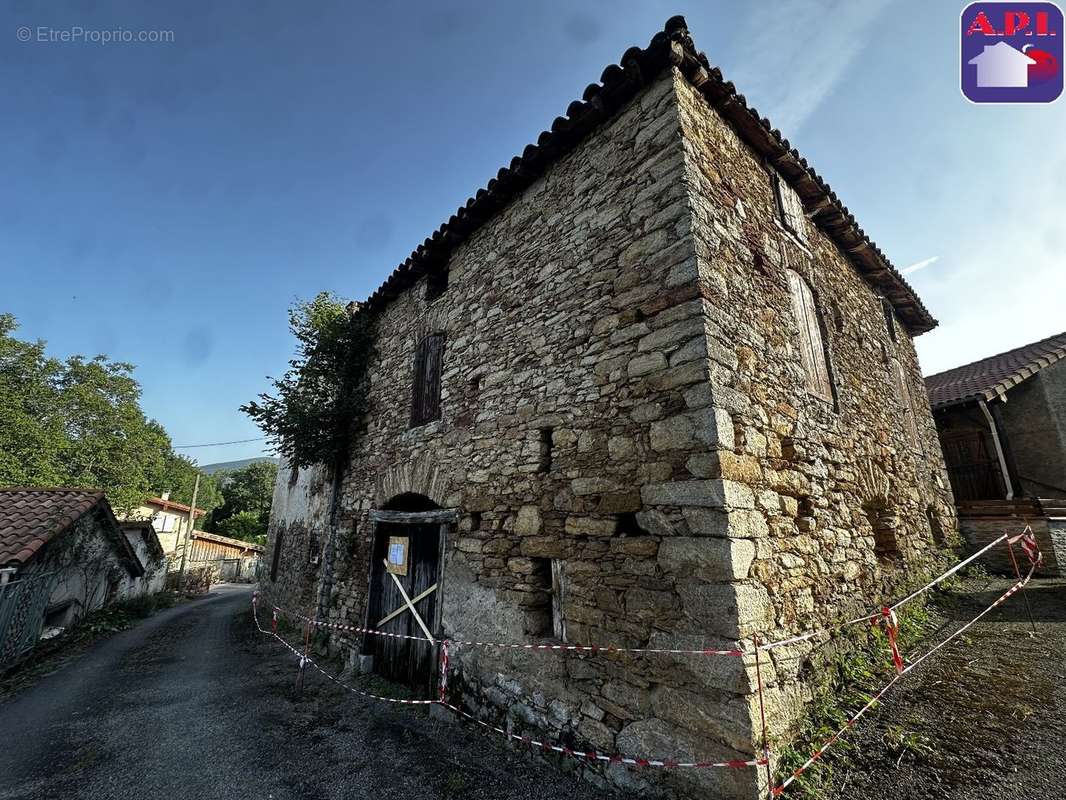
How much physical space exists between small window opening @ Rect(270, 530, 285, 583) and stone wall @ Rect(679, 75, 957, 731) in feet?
36.6

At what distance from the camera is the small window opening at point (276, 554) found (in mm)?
10906

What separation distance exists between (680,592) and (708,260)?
8.67 ft

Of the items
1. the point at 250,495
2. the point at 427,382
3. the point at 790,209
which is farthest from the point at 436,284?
the point at 250,495

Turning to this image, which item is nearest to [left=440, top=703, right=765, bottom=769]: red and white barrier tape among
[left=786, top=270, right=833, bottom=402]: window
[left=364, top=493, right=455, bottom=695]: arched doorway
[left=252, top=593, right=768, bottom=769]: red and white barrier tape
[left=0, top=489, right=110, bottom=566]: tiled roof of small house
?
[left=252, top=593, right=768, bottom=769]: red and white barrier tape

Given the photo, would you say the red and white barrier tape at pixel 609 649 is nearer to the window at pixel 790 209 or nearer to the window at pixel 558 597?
the window at pixel 558 597

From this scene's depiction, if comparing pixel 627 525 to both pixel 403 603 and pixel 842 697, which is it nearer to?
pixel 842 697

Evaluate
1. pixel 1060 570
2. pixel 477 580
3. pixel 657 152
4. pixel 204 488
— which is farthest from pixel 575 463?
pixel 204 488

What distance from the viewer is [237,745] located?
412 centimetres

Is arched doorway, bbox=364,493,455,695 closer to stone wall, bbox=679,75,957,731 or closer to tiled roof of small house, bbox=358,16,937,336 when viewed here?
stone wall, bbox=679,75,957,731

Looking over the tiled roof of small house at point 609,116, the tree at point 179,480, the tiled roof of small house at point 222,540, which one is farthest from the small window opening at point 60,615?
the tree at point 179,480

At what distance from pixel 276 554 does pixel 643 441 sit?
11.3 meters

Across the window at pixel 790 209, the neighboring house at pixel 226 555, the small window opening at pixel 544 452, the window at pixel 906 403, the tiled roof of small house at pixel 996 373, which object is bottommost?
the neighboring house at pixel 226 555

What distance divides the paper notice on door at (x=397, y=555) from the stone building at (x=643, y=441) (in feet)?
0.10

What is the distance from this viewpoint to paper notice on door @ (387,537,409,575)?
5898 millimetres
